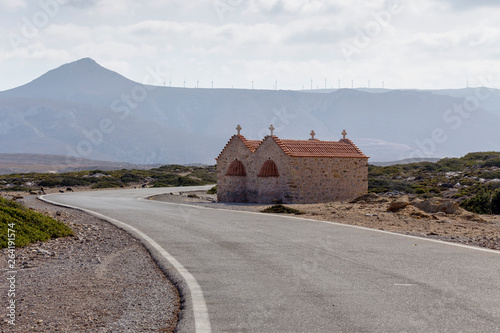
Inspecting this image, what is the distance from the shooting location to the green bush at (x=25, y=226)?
13.0 m

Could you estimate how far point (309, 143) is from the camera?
32.7 metres

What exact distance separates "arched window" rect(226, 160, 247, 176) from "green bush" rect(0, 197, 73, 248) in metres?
18.7

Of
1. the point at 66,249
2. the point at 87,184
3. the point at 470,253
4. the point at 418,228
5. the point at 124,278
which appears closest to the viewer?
the point at 124,278

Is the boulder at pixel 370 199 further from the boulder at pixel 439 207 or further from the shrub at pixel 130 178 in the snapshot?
the shrub at pixel 130 178

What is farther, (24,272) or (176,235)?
(176,235)

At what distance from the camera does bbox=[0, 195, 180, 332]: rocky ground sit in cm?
634

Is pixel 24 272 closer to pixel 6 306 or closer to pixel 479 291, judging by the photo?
pixel 6 306

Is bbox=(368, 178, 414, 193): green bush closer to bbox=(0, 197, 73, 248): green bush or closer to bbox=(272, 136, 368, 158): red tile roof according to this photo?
bbox=(272, 136, 368, 158): red tile roof

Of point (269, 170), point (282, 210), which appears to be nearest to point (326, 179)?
point (269, 170)

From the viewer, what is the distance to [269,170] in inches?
1227

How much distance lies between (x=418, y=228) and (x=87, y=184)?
46.5 m

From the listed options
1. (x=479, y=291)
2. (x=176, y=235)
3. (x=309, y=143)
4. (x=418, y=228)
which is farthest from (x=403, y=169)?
(x=479, y=291)

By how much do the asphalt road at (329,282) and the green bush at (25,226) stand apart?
264cm

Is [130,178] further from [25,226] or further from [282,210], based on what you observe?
[25,226]
